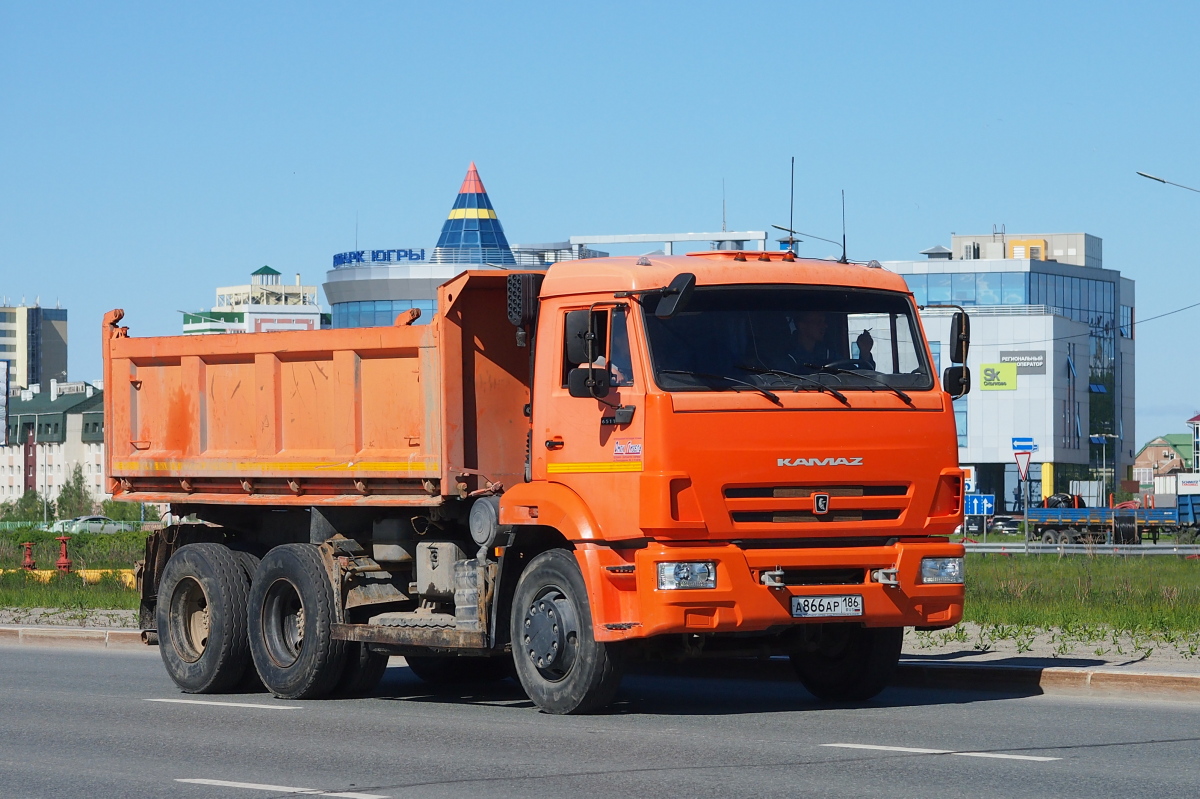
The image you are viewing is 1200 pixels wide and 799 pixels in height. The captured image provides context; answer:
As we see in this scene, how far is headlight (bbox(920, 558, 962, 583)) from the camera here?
39.6ft

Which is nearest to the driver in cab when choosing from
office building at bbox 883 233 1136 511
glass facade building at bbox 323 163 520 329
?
office building at bbox 883 233 1136 511

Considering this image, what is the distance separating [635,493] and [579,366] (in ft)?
3.74

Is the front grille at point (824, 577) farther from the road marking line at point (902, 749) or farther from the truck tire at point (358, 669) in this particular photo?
the truck tire at point (358, 669)

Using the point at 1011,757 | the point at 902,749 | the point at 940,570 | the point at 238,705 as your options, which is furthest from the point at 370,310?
the point at 1011,757

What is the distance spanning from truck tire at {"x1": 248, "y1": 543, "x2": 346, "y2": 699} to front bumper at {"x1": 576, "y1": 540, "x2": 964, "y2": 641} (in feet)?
9.85

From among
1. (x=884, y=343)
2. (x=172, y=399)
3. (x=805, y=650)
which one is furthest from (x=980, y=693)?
(x=172, y=399)

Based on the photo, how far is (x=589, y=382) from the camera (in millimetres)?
11812

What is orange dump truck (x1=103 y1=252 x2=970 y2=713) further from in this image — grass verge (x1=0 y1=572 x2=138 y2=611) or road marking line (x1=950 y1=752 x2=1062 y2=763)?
grass verge (x1=0 y1=572 x2=138 y2=611)

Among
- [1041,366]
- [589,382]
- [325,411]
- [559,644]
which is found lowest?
[559,644]

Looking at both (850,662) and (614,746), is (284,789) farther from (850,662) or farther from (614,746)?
(850,662)

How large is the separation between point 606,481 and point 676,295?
4.25ft

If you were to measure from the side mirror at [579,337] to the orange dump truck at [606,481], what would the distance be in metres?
0.02

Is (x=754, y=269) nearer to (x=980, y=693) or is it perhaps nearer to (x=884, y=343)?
(x=884, y=343)

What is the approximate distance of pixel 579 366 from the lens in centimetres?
1216
